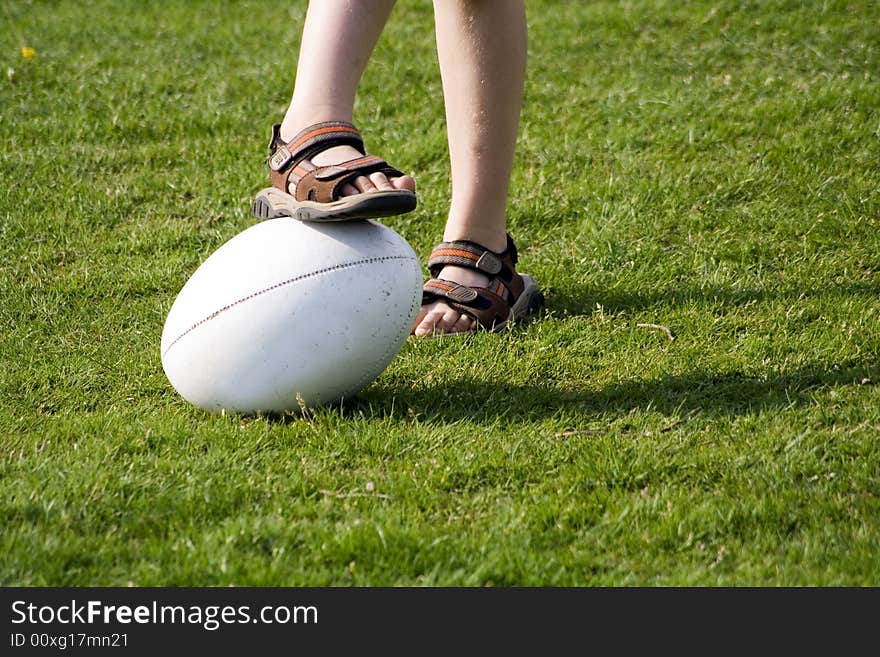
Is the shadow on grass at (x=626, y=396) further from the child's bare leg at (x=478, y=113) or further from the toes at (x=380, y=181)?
the toes at (x=380, y=181)

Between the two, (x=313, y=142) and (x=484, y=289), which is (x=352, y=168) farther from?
(x=484, y=289)

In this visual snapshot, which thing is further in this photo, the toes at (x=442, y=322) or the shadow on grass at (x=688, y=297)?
the shadow on grass at (x=688, y=297)

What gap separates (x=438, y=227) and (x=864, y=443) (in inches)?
106

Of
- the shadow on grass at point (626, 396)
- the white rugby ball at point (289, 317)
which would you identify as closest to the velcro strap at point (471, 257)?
the shadow on grass at point (626, 396)

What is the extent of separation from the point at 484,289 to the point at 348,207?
46.9 inches

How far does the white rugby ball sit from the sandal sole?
0.18ft

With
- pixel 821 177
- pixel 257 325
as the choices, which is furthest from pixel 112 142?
pixel 821 177

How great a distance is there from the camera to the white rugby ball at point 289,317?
356 centimetres

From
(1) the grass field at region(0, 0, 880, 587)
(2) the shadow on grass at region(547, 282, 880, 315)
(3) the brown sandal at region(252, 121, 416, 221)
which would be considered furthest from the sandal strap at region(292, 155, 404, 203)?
(2) the shadow on grass at region(547, 282, 880, 315)

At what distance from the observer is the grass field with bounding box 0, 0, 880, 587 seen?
3014 millimetres

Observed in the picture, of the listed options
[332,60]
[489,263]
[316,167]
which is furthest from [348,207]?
[489,263]

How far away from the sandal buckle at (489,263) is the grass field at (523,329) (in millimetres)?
267

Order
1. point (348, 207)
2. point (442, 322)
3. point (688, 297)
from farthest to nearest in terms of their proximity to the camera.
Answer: point (688, 297) → point (442, 322) → point (348, 207)

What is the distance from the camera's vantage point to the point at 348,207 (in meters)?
3.46
